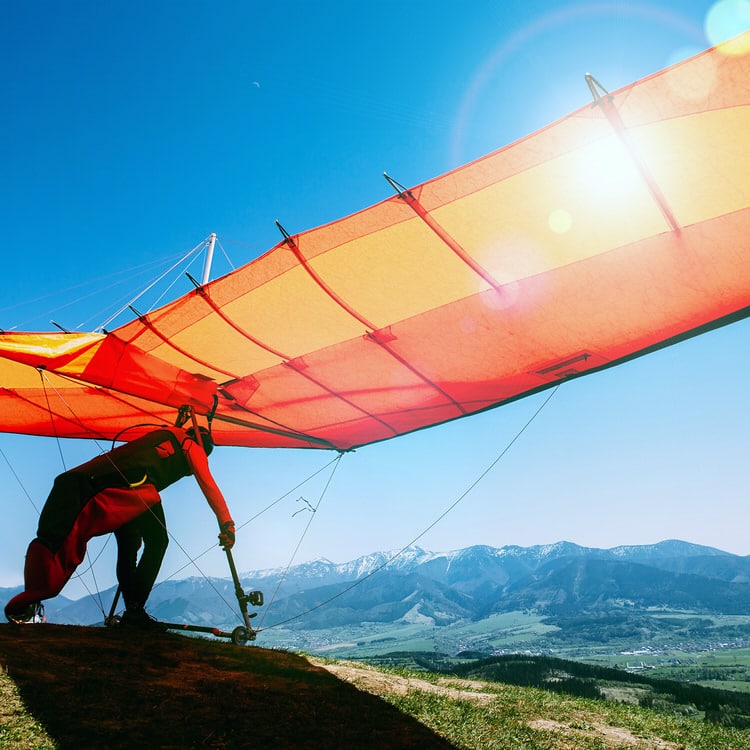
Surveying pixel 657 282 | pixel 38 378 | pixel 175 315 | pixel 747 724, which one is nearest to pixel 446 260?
pixel 657 282

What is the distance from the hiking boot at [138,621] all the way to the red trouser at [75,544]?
2.97ft

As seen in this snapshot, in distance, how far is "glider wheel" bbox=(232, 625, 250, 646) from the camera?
19.6 ft

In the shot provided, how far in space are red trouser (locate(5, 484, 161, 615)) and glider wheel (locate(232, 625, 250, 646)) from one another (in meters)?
1.90

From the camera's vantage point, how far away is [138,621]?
20.1 feet

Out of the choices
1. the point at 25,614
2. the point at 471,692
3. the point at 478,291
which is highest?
the point at 478,291

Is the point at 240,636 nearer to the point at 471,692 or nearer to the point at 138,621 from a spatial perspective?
the point at 138,621

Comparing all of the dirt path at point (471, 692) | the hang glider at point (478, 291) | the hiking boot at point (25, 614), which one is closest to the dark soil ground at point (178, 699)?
the hiking boot at point (25, 614)

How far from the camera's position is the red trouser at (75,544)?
529 cm

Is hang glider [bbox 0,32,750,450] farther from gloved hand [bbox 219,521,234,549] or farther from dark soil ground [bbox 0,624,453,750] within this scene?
dark soil ground [bbox 0,624,453,750]

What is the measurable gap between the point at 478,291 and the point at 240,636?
524 centimetres

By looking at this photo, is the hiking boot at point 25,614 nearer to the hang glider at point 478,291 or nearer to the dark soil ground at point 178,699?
the dark soil ground at point 178,699

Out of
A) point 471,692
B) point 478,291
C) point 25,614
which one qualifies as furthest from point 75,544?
point 478,291

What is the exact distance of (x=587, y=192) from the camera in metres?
4.59

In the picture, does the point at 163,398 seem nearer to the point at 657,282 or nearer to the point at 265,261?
the point at 265,261
